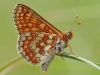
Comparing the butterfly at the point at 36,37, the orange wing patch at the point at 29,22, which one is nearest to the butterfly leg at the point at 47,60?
the butterfly at the point at 36,37

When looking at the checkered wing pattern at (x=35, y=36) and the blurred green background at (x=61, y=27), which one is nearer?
the checkered wing pattern at (x=35, y=36)

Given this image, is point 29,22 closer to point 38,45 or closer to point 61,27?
point 38,45

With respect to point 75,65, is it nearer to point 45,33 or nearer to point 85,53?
point 45,33

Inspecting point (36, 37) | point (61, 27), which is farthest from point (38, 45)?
point (61, 27)

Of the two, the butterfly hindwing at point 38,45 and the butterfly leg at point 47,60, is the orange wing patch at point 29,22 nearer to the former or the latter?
the butterfly hindwing at point 38,45

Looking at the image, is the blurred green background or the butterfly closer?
the butterfly

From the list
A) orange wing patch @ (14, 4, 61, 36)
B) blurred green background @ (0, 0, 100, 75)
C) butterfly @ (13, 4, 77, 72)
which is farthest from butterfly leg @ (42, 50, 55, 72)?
blurred green background @ (0, 0, 100, 75)

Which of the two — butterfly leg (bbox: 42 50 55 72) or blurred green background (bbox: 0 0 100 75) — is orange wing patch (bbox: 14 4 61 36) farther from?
blurred green background (bbox: 0 0 100 75)

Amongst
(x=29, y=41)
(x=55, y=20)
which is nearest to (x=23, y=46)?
(x=29, y=41)
